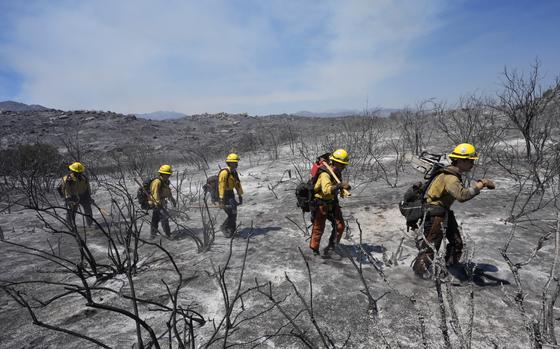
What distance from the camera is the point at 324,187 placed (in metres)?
4.09

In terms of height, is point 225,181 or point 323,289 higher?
point 225,181

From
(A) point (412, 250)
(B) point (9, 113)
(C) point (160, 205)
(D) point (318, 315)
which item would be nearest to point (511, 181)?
(A) point (412, 250)

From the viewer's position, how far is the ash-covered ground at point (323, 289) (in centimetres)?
283

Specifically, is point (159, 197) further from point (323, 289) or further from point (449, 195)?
point (449, 195)

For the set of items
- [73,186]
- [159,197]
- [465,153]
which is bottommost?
[159,197]

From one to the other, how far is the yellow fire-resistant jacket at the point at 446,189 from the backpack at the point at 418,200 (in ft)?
0.29

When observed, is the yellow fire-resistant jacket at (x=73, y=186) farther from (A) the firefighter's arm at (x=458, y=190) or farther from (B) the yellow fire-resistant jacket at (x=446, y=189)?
(A) the firefighter's arm at (x=458, y=190)

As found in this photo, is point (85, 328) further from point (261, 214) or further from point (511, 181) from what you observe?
point (511, 181)

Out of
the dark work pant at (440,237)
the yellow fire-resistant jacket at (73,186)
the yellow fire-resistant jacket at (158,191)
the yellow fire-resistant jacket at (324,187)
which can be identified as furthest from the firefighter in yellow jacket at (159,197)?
the dark work pant at (440,237)

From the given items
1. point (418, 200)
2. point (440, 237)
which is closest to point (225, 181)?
point (418, 200)

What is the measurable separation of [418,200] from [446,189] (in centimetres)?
49

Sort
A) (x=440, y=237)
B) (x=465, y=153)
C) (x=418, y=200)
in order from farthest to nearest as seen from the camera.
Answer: (x=418, y=200) < (x=440, y=237) < (x=465, y=153)

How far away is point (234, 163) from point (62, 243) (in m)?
4.03

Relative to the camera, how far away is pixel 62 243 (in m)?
6.20
